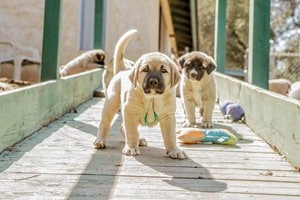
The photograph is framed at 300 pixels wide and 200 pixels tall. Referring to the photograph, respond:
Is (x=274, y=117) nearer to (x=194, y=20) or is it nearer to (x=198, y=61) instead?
(x=198, y=61)

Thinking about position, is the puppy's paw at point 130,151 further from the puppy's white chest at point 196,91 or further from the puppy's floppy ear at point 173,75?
the puppy's white chest at point 196,91

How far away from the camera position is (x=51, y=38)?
469 centimetres

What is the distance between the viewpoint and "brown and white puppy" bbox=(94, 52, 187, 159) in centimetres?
298

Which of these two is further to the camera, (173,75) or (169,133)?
(169,133)

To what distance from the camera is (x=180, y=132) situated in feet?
12.7

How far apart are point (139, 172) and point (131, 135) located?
0.51 metres

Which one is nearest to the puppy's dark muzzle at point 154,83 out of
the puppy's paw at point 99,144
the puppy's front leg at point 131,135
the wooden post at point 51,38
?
the puppy's front leg at point 131,135

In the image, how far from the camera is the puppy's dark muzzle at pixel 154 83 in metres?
2.92

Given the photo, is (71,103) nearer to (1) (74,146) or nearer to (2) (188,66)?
(2) (188,66)

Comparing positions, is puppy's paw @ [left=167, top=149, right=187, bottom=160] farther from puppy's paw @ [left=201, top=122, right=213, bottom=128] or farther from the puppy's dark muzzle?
puppy's paw @ [left=201, top=122, right=213, bottom=128]

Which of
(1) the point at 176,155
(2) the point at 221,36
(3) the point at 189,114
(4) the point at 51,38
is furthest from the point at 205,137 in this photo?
(2) the point at 221,36

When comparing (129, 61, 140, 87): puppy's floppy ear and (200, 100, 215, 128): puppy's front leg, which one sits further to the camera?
(200, 100, 215, 128): puppy's front leg

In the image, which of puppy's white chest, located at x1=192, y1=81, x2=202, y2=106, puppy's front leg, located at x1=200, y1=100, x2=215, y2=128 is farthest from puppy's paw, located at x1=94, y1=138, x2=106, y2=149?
puppy's white chest, located at x1=192, y1=81, x2=202, y2=106

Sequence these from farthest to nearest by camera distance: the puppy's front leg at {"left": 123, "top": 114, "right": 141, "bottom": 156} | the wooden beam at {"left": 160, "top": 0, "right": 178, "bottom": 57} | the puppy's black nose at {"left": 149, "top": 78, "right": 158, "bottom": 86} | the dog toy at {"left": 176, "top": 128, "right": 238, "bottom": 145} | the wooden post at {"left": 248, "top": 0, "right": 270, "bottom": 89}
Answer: the wooden beam at {"left": 160, "top": 0, "right": 178, "bottom": 57}, the wooden post at {"left": 248, "top": 0, "right": 270, "bottom": 89}, the dog toy at {"left": 176, "top": 128, "right": 238, "bottom": 145}, the puppy's front leg at {"left": 123, "top": 114, "right": 141, "bottom": 156}, the puppy's black nose at {"left": 149, "top": 78, "right": 158, "bottom": 86}
